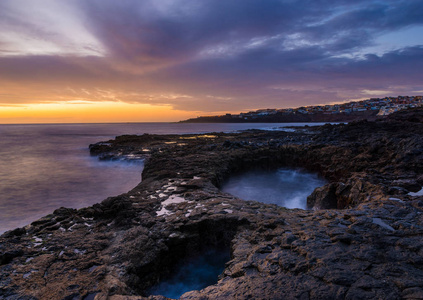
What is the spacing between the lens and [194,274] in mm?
4254

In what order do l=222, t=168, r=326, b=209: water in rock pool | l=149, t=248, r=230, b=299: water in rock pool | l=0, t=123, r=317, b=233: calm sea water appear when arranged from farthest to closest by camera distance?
l=222, t=168, r=326, b=209: water in rock pool → l=0, t=123, r=317, b=233: calm sea water → l=149, t=248, r=230, b=299: water in rock pool

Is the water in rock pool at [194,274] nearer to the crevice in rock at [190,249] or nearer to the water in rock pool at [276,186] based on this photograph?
the crevice in rock at [190,249]

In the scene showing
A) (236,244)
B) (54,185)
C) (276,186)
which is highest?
(236,244)

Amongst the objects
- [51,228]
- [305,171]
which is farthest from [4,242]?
[305,171]

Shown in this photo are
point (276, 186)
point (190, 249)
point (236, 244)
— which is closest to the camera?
point (236, 244)

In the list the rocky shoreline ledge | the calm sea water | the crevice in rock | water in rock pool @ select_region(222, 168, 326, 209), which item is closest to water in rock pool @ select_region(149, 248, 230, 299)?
the crevice in rock

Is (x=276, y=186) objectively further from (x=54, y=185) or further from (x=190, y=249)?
(x=54, y=185)

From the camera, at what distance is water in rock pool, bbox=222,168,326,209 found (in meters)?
9.54

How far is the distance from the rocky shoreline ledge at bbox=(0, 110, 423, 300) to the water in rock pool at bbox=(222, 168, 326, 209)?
6.27 feet

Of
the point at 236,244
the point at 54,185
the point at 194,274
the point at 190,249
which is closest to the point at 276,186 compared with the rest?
the point at 190,249

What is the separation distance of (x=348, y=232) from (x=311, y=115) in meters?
127

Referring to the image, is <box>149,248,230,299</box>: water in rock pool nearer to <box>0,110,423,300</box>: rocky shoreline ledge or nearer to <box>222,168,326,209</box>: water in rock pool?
<box>0,110,423,300</box>: rocky shoreline ledge

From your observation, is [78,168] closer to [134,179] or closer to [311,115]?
[134,179]

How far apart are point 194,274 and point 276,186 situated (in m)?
7.70
